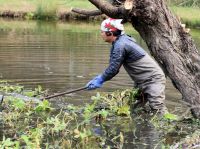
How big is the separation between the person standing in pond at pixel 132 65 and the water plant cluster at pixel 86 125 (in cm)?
30

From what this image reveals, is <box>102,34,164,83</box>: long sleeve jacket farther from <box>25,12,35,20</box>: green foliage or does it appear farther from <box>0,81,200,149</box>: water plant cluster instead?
<box>25,12,35,20</box>: green foliage

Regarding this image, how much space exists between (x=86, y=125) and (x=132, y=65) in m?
1.36

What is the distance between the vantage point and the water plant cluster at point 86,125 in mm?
6727

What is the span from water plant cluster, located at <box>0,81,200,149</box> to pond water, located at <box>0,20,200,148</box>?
227 millimetres

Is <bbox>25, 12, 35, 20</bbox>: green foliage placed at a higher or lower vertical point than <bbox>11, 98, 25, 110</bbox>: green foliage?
higher

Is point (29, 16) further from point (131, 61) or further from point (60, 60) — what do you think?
point (131, 61)

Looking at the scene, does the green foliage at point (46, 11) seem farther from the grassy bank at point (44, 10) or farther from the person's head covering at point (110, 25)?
the person's head covering at point (110, 25)

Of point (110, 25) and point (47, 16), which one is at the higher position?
point (110, 25)

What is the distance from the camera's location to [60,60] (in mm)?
16125

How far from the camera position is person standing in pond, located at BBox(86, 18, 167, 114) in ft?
27.2

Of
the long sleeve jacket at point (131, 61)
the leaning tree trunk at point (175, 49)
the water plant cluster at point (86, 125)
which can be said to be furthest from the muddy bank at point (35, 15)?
the leaning tree trunk at point (175, 49)

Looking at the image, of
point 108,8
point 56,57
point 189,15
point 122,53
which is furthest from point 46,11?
point 108,8

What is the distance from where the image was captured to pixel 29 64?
1498cm

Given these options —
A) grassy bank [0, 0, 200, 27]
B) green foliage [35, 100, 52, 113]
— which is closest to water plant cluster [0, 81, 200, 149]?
green foliage [35, 100, 52, 113]
